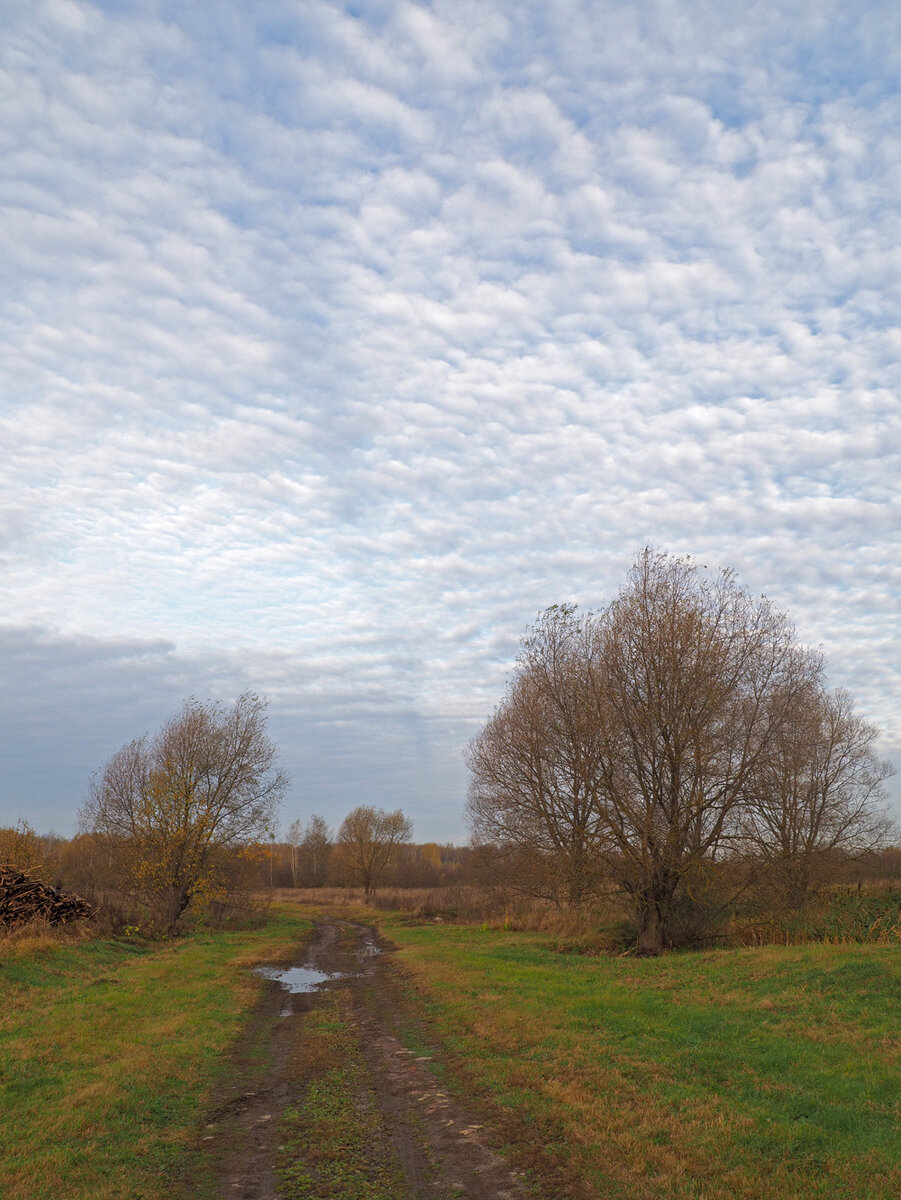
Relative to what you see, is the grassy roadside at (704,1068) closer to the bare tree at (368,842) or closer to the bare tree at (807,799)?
the bare tree at (807,799)

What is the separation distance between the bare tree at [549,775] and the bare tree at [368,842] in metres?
33.7

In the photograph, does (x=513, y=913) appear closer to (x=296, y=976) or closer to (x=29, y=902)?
(x=296, y=976)

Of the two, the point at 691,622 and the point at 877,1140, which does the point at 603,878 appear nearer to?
the point at 691,622

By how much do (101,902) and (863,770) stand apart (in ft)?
114

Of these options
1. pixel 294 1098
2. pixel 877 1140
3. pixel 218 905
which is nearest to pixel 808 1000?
pixel 877 1140

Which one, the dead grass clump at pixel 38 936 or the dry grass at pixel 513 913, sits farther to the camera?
the dry grass at pixel 513 913

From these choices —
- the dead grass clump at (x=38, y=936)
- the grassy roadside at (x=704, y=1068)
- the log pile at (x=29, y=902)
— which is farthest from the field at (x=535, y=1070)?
the log pile at (x=29, y=902)

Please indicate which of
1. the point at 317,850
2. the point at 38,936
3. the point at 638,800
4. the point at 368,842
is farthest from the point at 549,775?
the point at 317,850

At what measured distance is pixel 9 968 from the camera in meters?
17.1

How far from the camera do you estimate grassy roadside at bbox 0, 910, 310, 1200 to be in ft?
22.4

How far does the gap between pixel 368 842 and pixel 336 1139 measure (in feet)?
200

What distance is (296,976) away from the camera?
2097 centimetres

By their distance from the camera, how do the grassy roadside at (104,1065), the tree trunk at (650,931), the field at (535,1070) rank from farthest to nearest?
the tree trunk at (650,931) → the grassy roadside at (104,1065) → the field at (535,1070)

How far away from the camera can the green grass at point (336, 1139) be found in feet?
21.2
